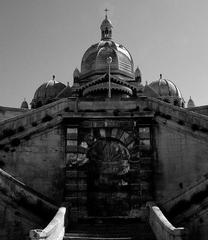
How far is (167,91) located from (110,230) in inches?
1484

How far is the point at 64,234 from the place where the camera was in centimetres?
1580

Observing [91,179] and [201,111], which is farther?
[201,111]

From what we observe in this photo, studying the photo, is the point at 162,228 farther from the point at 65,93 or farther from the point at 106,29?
the point at 106,29

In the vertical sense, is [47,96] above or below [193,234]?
above

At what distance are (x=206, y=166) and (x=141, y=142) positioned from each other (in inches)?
140

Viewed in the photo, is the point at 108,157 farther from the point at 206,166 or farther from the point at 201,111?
the point at 201,111

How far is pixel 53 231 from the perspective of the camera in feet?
45.2

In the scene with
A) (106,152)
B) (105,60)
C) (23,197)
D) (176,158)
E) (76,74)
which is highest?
(105,60)

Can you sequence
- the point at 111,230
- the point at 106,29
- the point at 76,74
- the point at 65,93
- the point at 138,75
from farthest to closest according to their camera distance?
1. the point at 106,29
2. the point at 65,93
3. the point at 76,74
4. the point at 138,75
5. the point at 111,230

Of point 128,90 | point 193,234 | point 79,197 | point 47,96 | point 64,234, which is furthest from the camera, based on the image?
point 47,96

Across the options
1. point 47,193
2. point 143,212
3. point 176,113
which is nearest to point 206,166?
point 176,113

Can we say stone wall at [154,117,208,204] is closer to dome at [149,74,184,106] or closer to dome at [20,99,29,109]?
dome at [149,74,184,106]

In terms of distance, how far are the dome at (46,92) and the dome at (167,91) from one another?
39.5ft

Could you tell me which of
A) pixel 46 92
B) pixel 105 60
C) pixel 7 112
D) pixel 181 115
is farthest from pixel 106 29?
pixel 181 115
